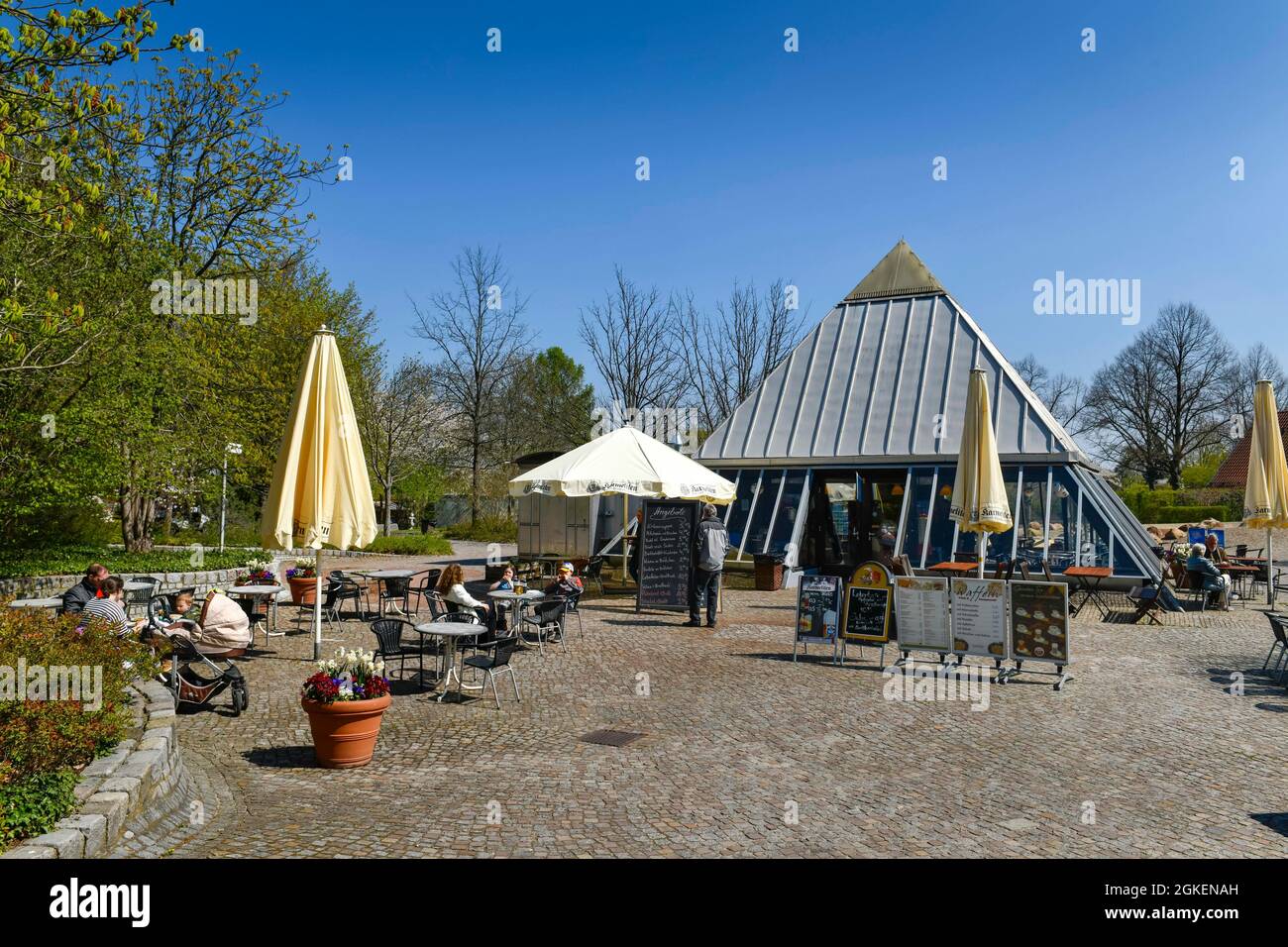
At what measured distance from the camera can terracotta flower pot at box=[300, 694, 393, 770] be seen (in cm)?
676

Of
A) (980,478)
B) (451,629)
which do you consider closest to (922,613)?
(980,478)

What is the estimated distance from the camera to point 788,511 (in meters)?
20.2

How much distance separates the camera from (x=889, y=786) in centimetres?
652

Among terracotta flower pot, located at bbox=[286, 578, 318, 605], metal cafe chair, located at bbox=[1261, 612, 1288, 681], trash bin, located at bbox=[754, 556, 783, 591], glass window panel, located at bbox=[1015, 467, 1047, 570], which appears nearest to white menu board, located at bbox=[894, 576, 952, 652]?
metal cafe chair, located at bbox=[1261, 612, 1288, 681]

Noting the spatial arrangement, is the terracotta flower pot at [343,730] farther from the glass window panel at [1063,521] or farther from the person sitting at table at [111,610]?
the glass window panel at [1063,521]

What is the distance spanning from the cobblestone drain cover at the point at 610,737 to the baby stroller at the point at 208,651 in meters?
3.43

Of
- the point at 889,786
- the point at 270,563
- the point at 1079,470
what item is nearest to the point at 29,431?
the point at 270,563

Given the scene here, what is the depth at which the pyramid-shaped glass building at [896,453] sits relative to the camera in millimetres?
17781

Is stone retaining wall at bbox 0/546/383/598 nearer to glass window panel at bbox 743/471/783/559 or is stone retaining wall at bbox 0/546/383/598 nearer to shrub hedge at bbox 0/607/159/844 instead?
shrub hedge at bbox 0/607/159/844

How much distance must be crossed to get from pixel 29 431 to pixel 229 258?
640 centimetres

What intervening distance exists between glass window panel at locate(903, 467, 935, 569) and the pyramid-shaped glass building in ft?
0.10

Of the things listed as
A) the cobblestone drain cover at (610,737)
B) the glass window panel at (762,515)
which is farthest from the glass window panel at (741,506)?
the cobblestone drain cover at (610,737)

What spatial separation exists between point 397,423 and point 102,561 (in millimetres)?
23635

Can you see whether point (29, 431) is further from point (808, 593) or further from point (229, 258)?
point (808, 593)
